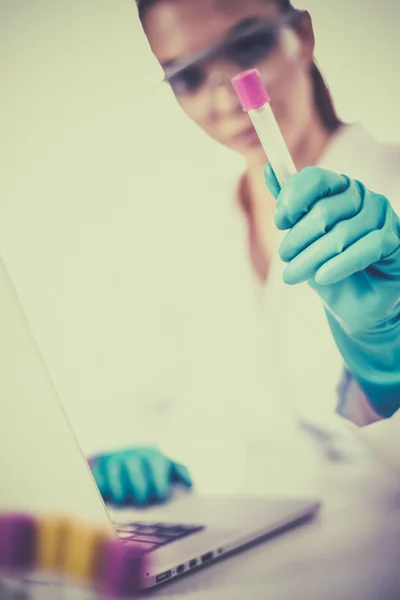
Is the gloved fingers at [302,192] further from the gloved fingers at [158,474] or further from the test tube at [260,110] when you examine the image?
the gloved fingers at [158,474]

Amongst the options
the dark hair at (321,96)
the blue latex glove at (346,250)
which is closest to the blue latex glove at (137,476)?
the blue latex glove at (346,250)

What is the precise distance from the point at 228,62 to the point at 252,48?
42 millimetres

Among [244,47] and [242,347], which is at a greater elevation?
[244,47]

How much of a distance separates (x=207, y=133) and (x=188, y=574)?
2.17ft

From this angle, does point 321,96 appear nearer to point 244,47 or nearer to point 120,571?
point 244,47

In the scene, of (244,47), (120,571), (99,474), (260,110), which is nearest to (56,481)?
(99,474)

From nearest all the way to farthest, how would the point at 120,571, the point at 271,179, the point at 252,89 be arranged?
the point at 252,89 → the point at 271,179 → the point at 120,571

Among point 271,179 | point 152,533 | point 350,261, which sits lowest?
point 152,533

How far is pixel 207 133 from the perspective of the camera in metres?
0.71

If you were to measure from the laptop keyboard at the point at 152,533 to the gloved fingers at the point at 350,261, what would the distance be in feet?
1.40

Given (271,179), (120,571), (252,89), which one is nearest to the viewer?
(252,89)

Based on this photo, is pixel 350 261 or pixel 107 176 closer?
pixel 350 261

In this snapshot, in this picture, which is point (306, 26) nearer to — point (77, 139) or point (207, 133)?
point (207, 133)

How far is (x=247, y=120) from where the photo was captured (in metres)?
0.70
